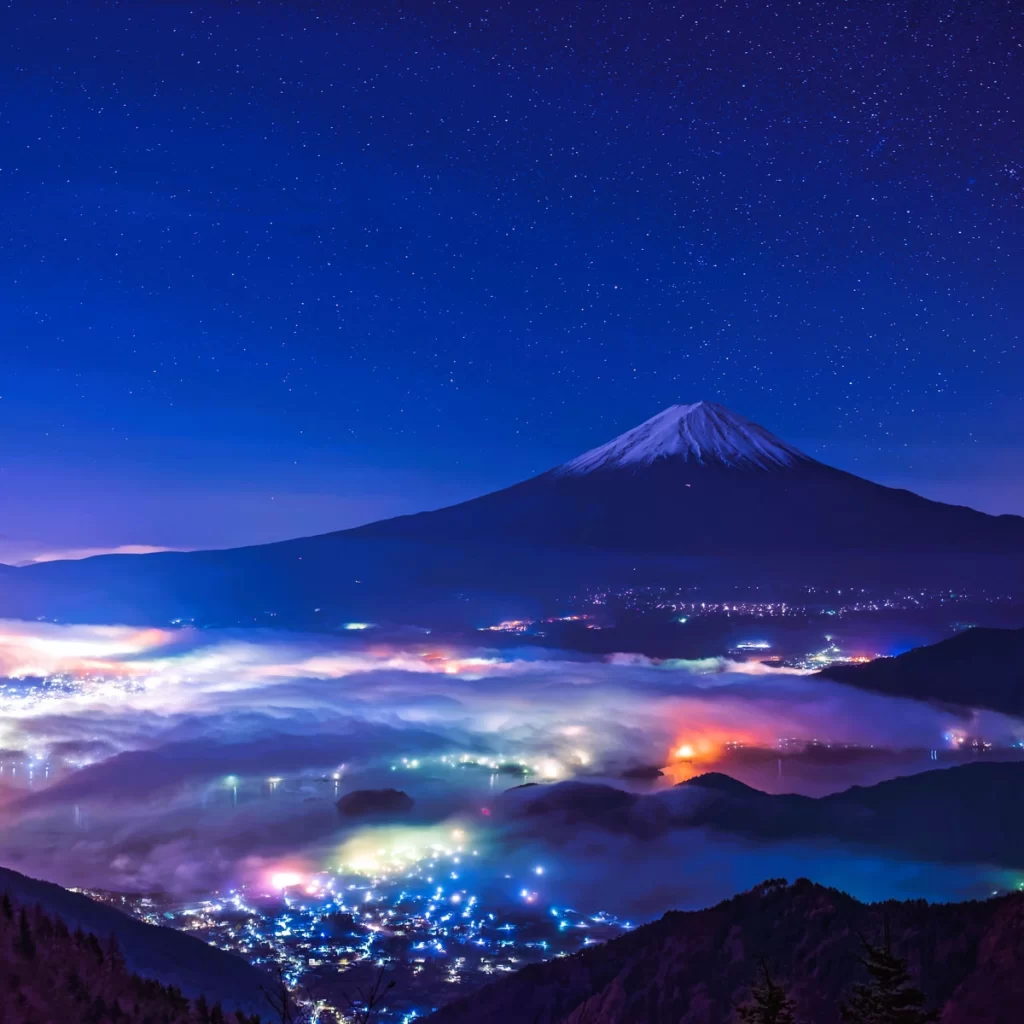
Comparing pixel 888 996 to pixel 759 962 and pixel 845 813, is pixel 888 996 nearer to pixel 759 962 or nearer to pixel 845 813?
pixel 759 962

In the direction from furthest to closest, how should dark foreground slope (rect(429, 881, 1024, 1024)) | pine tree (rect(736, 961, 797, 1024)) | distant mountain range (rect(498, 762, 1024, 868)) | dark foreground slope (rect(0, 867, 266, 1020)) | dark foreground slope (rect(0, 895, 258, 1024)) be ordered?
distant mountain range (rect(498, 762, 1024, 868))
dark foreground slope (rect(0, 867, 266, 1020))
dark foreground slope (rect(429, 881, 1024, 1024))
dark foreground slope (rect(0, 895, 258, 1024))
pine tree (rect(736, 961, 797, 1024))

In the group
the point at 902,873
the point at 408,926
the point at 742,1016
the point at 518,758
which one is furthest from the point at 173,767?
the point at 742,1016

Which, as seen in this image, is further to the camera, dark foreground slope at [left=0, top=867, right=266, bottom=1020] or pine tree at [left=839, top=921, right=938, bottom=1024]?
dark foreground slope at [left=0, top=867, right=266, bottom=1020]

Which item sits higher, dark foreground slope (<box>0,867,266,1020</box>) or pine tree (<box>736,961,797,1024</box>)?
pine tree (<box>736,961,797,1024</box>)

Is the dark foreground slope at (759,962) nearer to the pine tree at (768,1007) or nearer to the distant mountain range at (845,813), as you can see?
the pine tree at (768,1007)

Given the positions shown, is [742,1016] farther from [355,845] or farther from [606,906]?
[355,845]

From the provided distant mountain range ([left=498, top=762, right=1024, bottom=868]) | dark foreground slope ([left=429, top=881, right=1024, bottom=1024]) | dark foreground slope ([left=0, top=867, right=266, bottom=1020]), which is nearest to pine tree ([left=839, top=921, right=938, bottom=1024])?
dark foreground slope ([left=429, top=881, right=1024, bottom=1024])

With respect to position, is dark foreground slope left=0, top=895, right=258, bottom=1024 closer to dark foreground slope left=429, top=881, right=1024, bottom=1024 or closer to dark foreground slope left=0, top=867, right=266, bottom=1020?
dark foreground slope left=429, top=881, right=1024, bottom=1024

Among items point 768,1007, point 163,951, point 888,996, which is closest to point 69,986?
point 768,1007
